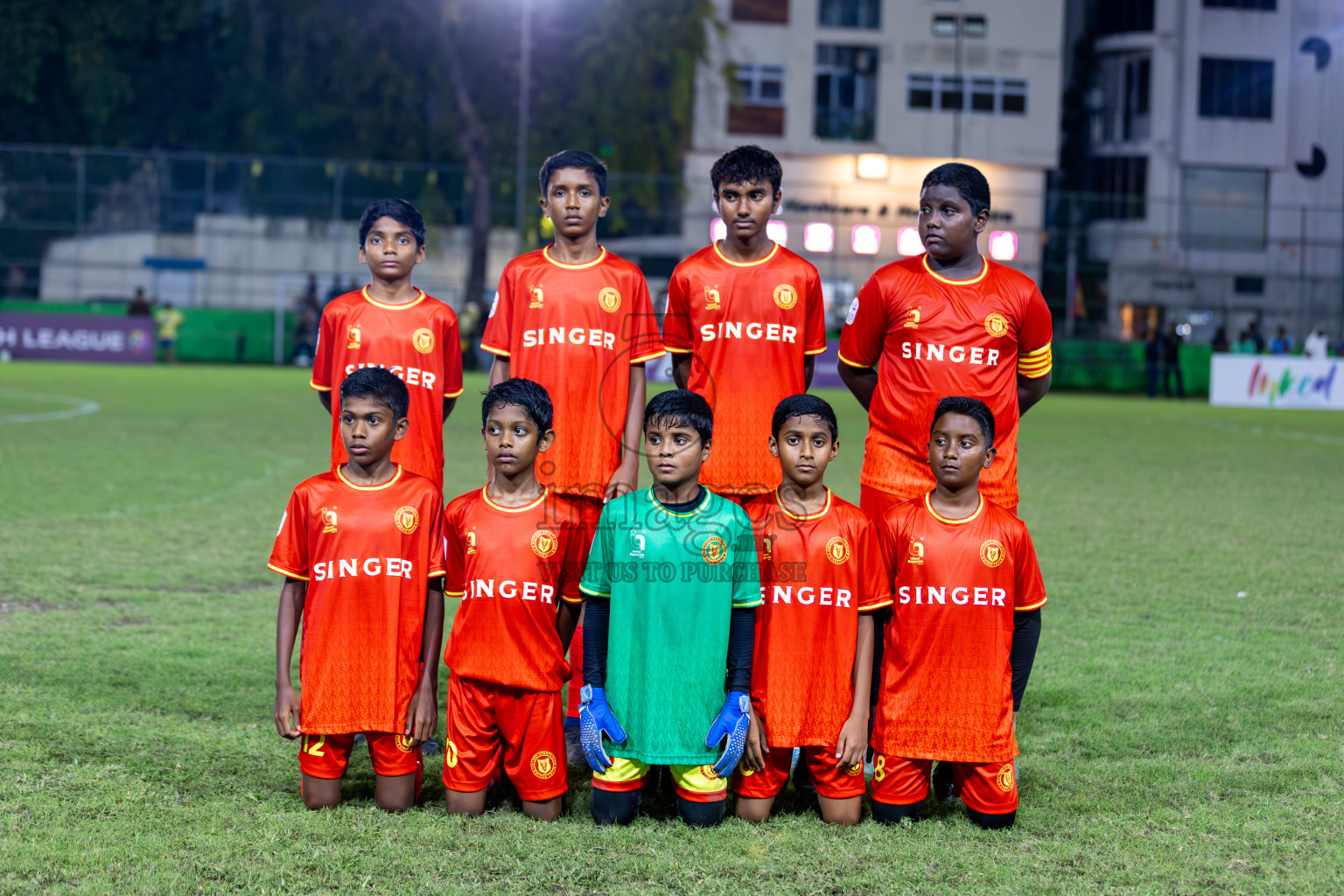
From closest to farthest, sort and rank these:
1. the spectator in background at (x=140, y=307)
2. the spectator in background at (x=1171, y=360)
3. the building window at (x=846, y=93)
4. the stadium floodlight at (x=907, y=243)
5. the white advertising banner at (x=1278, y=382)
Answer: the white advertising banner at (x=1278, y=382) → the stadium floodlight at (x=907, y=243) → the spectator in background at (x=1171, y=360) → the spectator in background at (x=140, y=307) → the building window at (x=846, y=93)

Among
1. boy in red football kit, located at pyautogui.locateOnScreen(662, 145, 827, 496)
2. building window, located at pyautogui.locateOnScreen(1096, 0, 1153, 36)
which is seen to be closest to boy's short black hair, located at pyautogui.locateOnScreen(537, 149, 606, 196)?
boy in red football kit, located at pyautogui.locateOnScreen(662, 145, 827, 496)

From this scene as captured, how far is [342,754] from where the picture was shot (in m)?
3.85

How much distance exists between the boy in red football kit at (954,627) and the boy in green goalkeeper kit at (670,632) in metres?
0.47

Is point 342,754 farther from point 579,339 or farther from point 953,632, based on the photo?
point 953,632

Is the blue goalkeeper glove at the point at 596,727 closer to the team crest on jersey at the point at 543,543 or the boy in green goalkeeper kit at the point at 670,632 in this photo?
the boy in green goalkeeper kit at the point at 670,632

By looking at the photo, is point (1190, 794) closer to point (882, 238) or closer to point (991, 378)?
point (991, 378)

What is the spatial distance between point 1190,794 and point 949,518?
120cm

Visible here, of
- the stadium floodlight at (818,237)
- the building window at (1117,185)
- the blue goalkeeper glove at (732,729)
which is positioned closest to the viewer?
the blue goalkeeper glove at (732,729)

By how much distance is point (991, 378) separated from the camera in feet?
13.9

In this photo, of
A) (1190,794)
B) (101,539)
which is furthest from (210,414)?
(1190,794)

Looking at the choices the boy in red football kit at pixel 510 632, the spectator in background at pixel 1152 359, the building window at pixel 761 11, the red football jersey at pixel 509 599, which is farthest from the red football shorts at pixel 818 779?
the building window at pixel 761 11

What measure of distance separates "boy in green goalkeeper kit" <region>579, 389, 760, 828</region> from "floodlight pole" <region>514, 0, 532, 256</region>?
25.9 meters

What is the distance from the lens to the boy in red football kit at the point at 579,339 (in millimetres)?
4438

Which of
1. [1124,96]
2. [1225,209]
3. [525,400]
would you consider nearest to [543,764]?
[525,400]
